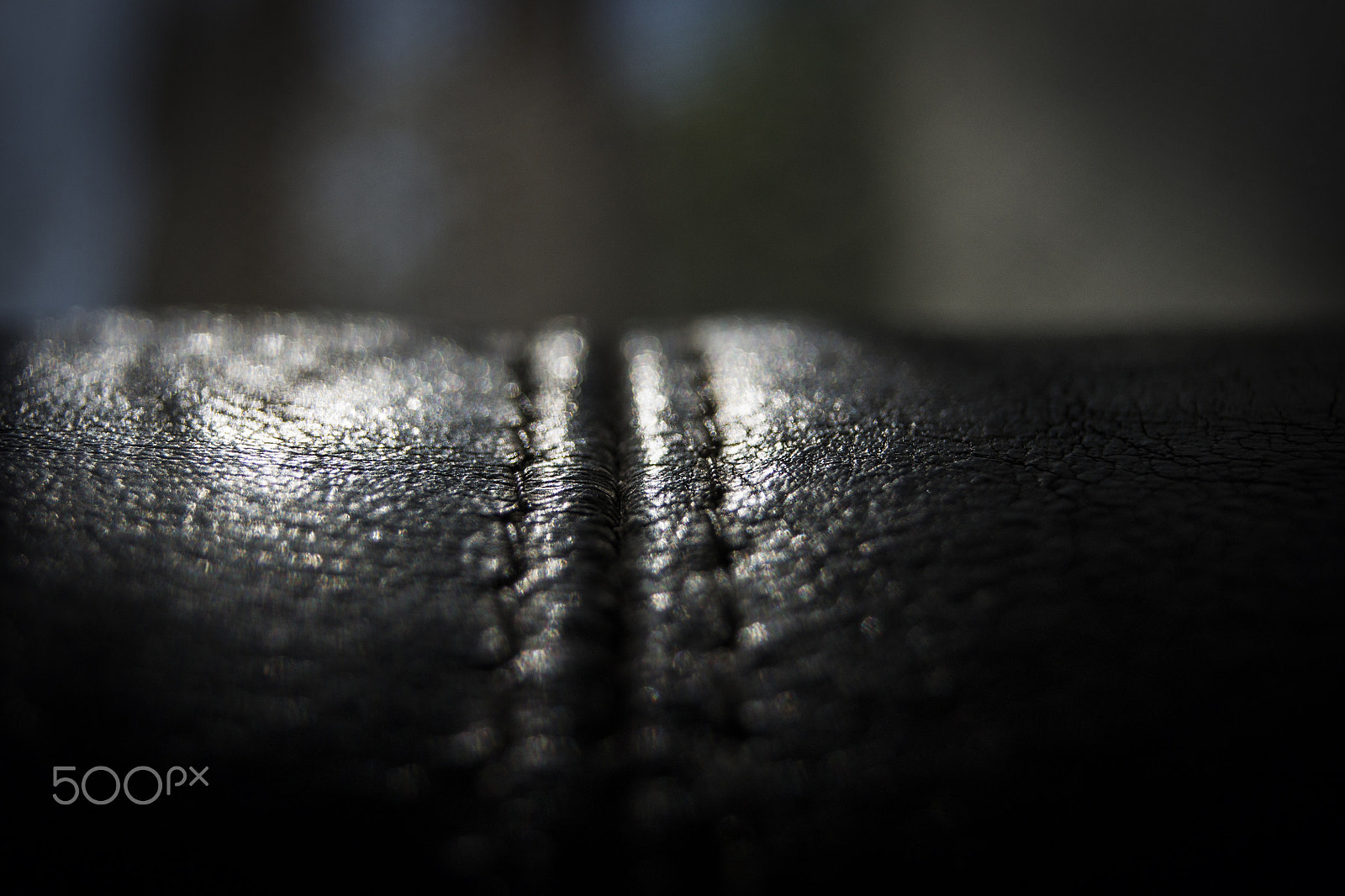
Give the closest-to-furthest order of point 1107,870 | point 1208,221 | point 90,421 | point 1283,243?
1. point 1107,870
2. point 90,421
3. point 1283,243
4. point 1208,221

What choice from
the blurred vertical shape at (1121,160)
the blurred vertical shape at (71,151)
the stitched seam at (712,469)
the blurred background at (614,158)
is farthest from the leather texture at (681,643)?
the blurred vertical shape at (71,151)

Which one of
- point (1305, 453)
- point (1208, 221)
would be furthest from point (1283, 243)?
point (1305, 453)

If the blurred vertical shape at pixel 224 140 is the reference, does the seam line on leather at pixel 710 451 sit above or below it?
below

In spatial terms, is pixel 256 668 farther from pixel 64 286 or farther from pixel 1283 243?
pixel 64 286

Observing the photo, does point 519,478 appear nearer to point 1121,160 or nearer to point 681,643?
point 681,643

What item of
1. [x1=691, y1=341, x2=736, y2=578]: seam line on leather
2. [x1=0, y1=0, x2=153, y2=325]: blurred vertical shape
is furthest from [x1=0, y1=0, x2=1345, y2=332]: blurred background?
[x1=691, y1=341, x2=736, y2=578]: seam line on leather

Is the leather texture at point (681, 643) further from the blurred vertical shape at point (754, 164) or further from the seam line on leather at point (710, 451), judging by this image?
the blurred vertical shape at point (754, 164)
